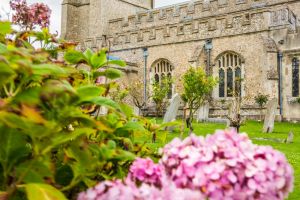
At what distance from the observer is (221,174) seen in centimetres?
117

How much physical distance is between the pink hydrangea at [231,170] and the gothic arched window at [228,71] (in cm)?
1990

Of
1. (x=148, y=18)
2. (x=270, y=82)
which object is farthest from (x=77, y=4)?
(x=270, y=82)

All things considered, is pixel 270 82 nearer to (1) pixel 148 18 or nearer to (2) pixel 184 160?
(1) pixel 148 18

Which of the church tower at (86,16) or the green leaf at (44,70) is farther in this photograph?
the church tower at (86,16)

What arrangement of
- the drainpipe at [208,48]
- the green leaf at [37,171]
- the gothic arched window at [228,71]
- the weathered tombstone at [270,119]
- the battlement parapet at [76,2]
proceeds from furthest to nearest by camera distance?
the battlement parapet at [76,2] → the drainpipe at [208,48] → the gothic arched window at [228,71] → the weathered tombstone at [270,119] → the green leaf at [37,171]

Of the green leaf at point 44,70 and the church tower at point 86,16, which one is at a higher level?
the church tower at point 86,16

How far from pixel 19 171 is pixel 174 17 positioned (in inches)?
1063

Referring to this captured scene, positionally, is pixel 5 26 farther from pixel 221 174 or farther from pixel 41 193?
pixel 221 174

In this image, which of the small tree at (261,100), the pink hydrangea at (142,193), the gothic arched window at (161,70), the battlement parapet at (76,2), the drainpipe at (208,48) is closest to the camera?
the pink hydrangea at (142,193)

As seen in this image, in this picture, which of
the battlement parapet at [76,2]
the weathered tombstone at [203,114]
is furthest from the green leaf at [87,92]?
the battlement parapet at [76,2]

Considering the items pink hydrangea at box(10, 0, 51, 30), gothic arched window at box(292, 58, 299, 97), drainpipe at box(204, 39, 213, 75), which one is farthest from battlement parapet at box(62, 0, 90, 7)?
pink hydrangea at box(10, 0, 51, 30)

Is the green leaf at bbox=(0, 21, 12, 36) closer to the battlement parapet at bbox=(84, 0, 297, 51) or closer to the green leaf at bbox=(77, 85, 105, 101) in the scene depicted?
the green leaf at bbox=(77, 85, 105, 101)

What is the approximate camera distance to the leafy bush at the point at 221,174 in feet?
3.78

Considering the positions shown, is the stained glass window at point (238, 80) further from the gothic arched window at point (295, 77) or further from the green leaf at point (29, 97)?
the green leaf at point (29, 97)
